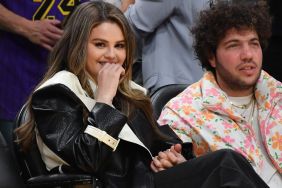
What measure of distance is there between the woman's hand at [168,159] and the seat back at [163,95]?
17.6 inches

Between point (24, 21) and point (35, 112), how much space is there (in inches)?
41.2

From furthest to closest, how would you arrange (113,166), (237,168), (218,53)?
(218,53) → (113,166) → (237,168)

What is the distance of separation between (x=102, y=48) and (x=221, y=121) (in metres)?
0.77

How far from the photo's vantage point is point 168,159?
4.23 m

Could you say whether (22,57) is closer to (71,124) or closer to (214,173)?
(71,124)

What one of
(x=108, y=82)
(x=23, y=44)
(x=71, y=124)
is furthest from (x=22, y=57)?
(x=71, y=124)

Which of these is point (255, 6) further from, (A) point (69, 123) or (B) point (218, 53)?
(A) point (69, 123)

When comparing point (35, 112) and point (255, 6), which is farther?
point (255, 6)

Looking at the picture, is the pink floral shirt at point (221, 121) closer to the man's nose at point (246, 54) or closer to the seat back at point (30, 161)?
the man's nose at point (246, 54)

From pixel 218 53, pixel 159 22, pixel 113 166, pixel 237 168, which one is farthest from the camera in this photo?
pixel 159 22

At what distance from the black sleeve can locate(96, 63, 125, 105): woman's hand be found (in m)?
0.09

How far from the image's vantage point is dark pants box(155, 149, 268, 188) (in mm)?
3758

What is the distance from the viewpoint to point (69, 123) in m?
3.94

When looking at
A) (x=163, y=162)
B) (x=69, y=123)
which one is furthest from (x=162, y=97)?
(x=69, y=123)
